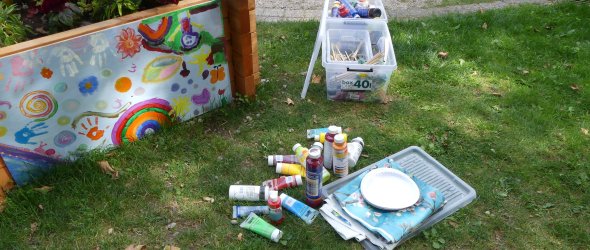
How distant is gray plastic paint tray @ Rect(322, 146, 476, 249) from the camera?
262cm

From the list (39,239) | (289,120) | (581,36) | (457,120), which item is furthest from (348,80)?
(581,36)

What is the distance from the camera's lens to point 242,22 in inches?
118

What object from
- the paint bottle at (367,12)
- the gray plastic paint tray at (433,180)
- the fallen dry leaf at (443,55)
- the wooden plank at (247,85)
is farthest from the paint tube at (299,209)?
the fallen dry leaf at (443,55)

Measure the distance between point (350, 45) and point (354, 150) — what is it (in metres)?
1.15

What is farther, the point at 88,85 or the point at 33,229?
the point at 88,85

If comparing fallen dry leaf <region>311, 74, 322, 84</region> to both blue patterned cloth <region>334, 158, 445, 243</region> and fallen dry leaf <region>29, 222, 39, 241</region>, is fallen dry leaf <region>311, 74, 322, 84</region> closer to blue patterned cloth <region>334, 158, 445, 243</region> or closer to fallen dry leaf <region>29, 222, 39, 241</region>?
blue patterned cloth <region>334, 158, 445, 243</region>

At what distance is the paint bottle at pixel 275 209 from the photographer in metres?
2.45

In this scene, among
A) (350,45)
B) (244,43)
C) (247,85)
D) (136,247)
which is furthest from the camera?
Result: (350,45)

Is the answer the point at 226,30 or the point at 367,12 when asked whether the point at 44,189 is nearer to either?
the point at 226,30

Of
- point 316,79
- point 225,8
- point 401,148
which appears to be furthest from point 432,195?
point 225,8

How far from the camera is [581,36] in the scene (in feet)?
14.0

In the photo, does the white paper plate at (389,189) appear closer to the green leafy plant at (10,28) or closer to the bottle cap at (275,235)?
the bottle cap at (275,235)

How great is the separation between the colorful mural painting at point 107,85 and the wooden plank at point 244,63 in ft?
0.28

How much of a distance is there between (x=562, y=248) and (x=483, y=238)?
41cm
